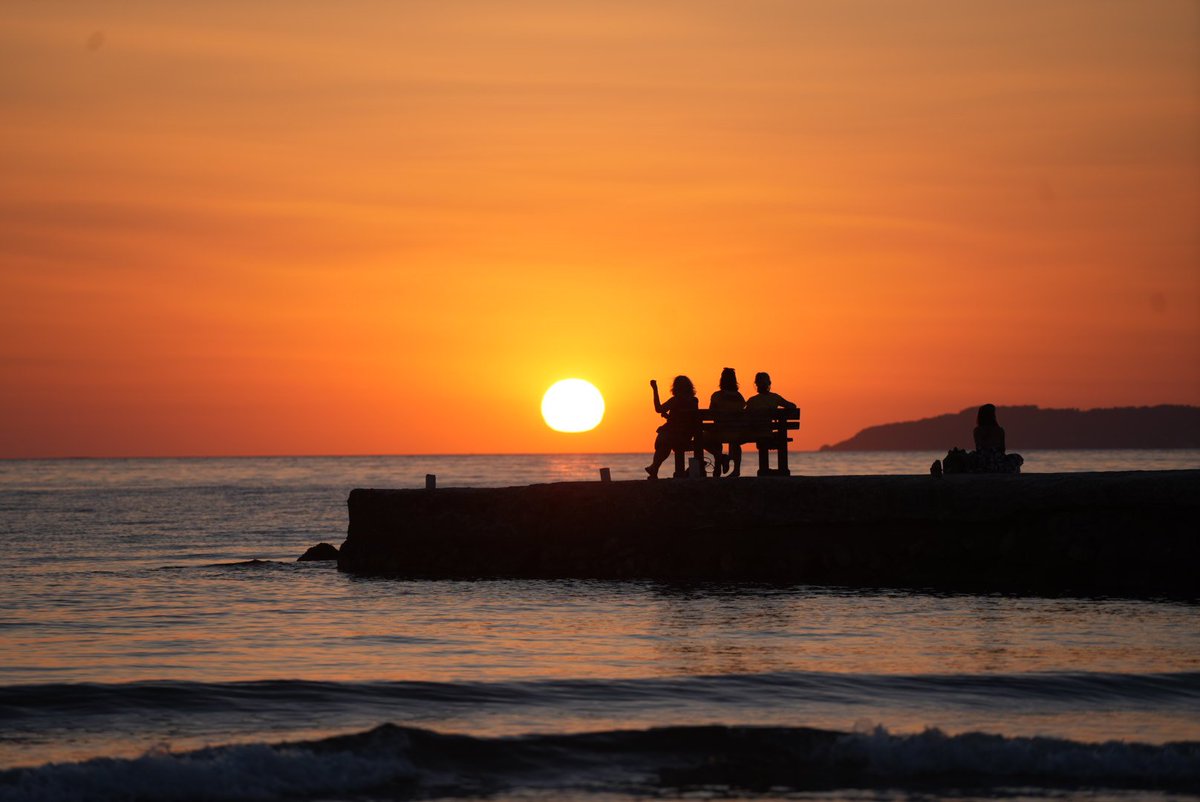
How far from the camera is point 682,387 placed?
22.2 m

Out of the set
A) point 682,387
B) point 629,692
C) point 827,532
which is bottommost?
point 629,692

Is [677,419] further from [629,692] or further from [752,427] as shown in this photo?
[629,692]

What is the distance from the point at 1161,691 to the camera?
12.4 m

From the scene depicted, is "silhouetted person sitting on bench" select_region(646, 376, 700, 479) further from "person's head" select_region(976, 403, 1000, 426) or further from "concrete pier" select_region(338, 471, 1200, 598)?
"person's head" select_region(976, 403, 1000, 426)

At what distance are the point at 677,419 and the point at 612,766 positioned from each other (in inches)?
474

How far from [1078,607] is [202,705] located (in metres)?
10.8

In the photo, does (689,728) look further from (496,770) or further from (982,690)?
(982,690)

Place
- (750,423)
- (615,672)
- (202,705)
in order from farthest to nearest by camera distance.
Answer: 1. (750,423)
2. (615,672)
3. (202,705)

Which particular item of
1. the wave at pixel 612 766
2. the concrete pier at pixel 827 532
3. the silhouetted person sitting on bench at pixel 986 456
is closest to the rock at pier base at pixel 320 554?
Result: the concrete pier at pixel 827 532

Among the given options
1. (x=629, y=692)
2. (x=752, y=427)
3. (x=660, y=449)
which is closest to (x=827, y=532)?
(x=752, y=427)

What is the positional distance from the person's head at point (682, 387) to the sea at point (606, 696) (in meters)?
3.39

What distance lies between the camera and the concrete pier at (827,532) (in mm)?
18500

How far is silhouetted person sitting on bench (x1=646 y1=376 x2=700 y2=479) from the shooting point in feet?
72.4

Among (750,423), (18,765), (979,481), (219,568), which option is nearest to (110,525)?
(219,568)
